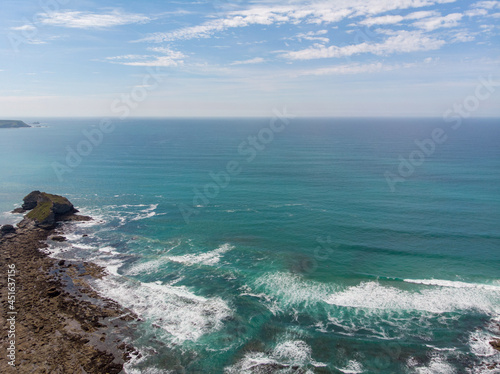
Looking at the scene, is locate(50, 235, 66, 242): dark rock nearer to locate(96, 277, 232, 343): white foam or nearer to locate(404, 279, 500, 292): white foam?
locate(96, 277, 232, 343): white foam

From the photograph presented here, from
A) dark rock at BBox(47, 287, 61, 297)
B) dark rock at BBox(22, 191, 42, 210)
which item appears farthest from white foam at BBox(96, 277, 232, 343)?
dark rock at BBox(22, 191, 42, 210)

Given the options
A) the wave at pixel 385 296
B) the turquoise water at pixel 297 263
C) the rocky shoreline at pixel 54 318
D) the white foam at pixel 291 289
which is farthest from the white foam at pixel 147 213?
the wave at pixel 385 296

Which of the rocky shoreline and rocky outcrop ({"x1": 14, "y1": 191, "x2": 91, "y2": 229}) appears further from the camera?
rocky outcrop ({"x1": 14, "y1": 191, "x2": 91, "y2": 229})

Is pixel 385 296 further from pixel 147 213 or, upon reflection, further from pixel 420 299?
pixel 147 213

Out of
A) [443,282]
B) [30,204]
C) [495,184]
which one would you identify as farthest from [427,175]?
[30,204]

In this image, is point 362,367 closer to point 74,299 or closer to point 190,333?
point 190,333

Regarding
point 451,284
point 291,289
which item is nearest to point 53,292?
point 291,289
